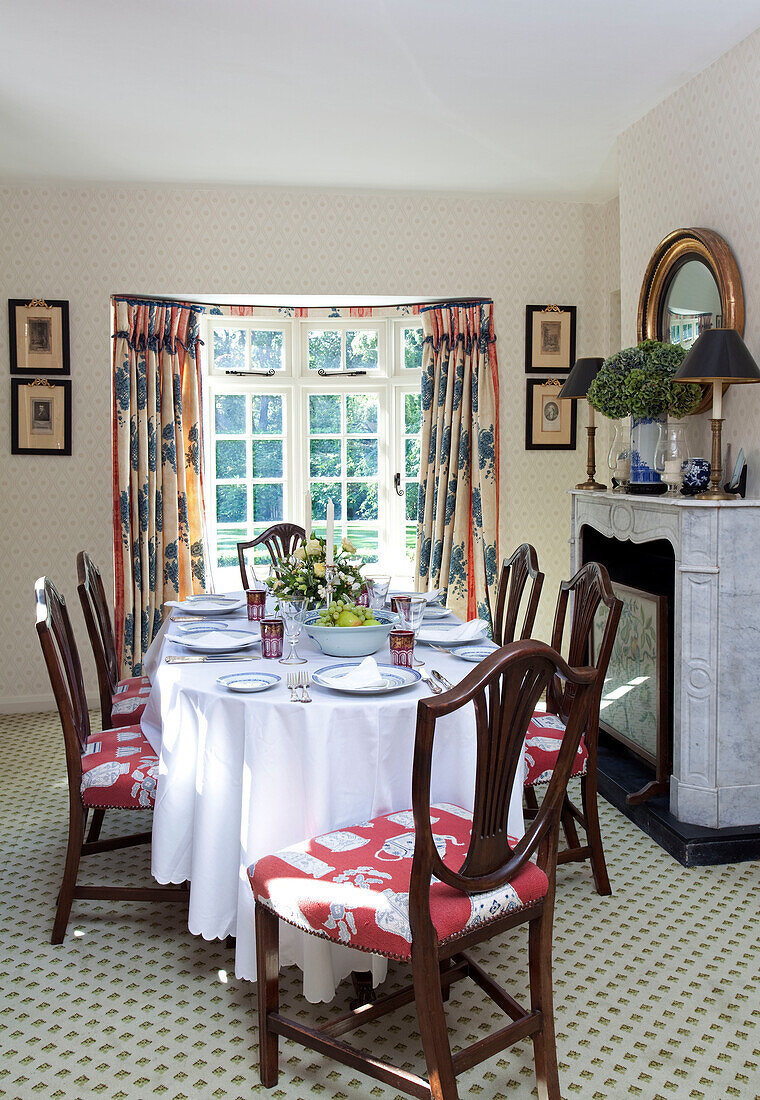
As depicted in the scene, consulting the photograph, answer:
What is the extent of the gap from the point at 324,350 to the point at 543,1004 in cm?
422

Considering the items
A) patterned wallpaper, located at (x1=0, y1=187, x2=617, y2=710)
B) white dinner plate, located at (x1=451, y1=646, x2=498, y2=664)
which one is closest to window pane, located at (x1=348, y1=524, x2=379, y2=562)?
patterned wallpaper, located at (x1=0, y1=187, x2=617, y2=710)

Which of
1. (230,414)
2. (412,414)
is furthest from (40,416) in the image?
(412,414)

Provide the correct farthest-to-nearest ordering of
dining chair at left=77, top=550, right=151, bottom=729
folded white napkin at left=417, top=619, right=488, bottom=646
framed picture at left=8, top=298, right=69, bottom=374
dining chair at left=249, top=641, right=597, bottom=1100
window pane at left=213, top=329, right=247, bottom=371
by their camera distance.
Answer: window pane at left=213, top=329, right=247, bottom=371, framed picture at left=8, top=298, right=69, bottom=374, dining chair at left=77, top=550, right=151, bottom=729, folded white napkin at left=417, top=619, right=488, bottom=646, dining chair at left=249, top=641, right=597, bottom=1100

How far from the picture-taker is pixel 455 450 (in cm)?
521

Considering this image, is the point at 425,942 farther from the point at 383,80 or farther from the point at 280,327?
the point at 280,327

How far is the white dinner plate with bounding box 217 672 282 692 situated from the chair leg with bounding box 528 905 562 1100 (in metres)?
0.83

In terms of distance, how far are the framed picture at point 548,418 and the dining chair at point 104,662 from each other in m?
2.73

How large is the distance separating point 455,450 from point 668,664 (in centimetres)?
217

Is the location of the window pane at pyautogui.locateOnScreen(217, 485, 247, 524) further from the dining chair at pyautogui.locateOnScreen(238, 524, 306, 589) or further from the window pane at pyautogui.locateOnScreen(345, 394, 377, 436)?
the dining chair at pyautogui.locateOnScreen(238, 524, 306, 589)

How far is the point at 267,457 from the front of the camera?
5.50m

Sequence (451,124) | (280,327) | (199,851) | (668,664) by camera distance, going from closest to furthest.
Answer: (199,851) < (668,664) < (451,124) < (280,327)

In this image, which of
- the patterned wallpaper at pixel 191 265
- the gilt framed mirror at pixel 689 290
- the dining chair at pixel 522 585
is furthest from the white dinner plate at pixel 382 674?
the patterned wallpaper at pixel 191 265

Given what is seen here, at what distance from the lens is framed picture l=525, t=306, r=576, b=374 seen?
5137 mm

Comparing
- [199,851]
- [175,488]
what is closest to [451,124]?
[175,488]
